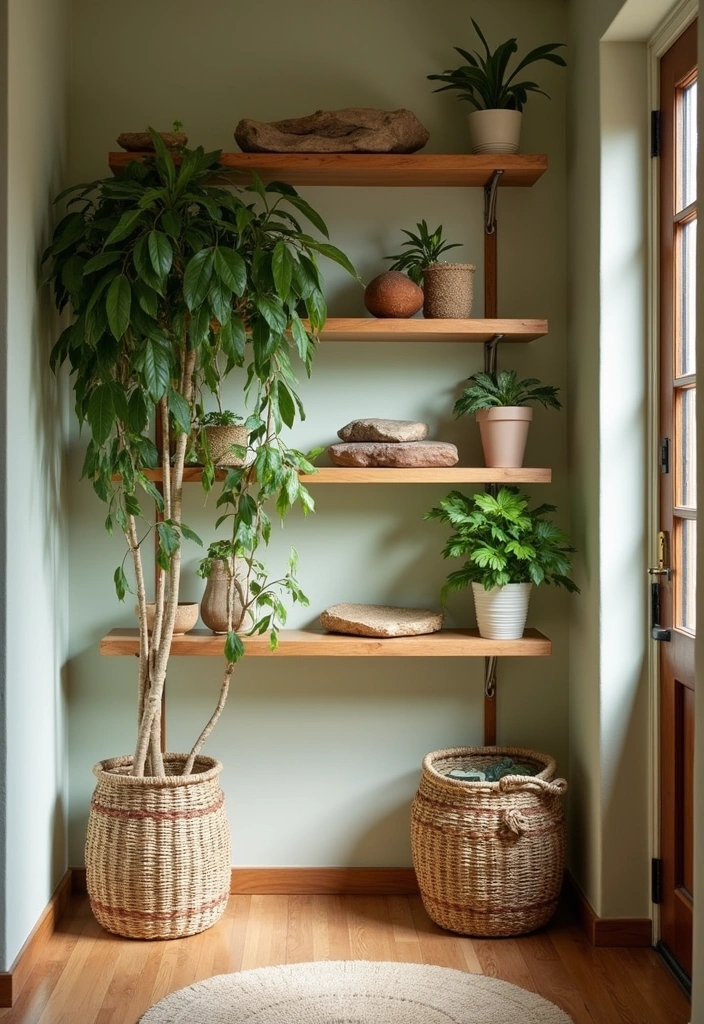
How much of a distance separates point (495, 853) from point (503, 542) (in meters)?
0.82

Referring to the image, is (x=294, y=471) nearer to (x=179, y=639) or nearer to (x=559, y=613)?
(x=179, y=639)

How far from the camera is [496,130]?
10.2 feet

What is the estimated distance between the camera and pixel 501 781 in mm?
2898

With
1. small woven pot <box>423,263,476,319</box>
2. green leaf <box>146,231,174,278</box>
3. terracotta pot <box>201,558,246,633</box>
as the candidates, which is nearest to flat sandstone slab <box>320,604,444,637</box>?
terracotta pot <box>201,558,246,633</box>

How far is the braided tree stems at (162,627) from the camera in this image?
290 cm

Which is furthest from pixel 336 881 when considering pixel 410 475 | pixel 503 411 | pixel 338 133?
pixel 338 133

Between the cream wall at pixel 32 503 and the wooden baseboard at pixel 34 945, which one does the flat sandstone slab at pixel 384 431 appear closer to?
the cream wall at pixel 32 503

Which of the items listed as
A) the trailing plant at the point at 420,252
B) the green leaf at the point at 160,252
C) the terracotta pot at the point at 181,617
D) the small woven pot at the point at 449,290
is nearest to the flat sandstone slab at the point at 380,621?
the terracotta pot at the point at 181,617

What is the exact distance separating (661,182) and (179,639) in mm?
1756

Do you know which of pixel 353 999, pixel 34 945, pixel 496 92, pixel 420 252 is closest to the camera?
pixel 353 999

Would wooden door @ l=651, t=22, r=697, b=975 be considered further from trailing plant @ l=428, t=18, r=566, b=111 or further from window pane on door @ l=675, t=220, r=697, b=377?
trailing plant @ l=428, t=18, r=566, b=111

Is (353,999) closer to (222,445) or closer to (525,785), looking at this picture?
(525,785)

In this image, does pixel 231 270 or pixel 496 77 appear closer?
pixel 231 270

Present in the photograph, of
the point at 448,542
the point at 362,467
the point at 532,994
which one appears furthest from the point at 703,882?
the point at 362,467
